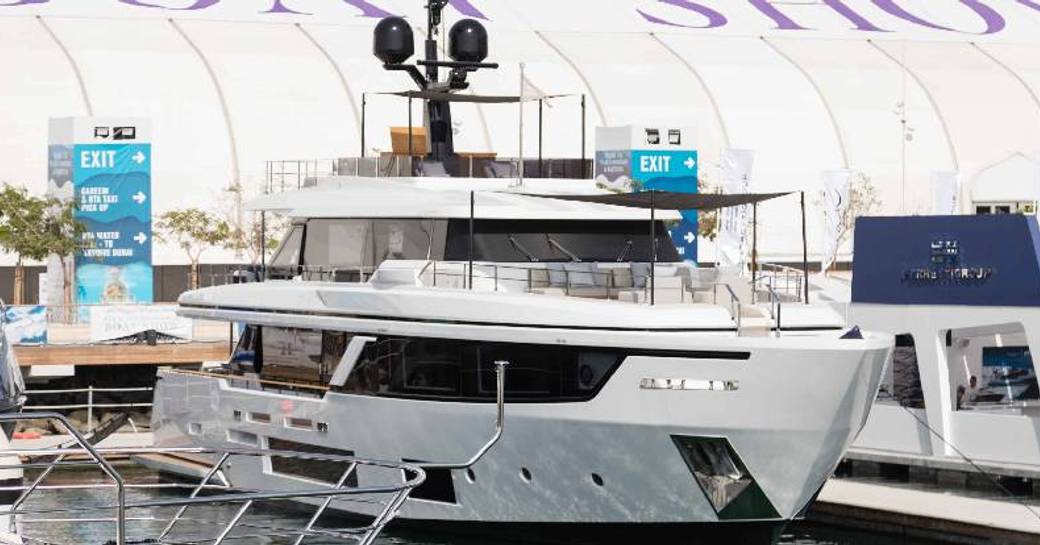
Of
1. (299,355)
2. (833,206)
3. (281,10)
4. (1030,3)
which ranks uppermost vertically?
(1030,3)

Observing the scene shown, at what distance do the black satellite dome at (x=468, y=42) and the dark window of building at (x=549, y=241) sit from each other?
4.52 metres

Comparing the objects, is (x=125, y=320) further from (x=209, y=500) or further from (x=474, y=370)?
(x=209, y=500)

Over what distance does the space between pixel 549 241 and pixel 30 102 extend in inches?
1624

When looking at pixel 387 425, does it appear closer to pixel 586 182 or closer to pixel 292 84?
pixel 586 182

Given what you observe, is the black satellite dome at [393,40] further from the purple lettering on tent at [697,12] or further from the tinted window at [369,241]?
the purple lettering on tent at [697,12]

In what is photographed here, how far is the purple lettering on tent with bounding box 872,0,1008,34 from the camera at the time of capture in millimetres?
83250

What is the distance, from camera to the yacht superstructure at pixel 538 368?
2320cm

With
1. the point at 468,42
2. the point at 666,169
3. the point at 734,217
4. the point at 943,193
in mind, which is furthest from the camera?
the point at 943,193

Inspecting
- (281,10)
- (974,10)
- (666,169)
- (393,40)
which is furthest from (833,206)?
(974,10)

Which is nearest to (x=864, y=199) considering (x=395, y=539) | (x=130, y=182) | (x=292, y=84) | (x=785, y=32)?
(x=785, y=32)

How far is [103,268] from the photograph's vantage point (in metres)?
47.3

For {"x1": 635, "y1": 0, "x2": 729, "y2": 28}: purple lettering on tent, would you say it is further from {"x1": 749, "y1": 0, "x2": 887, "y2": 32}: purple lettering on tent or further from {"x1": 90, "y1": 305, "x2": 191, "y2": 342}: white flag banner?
{"x1": 90, "y1": 305, "x2": 191, "y2": 342}: white flag banner

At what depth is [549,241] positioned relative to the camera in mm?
26922


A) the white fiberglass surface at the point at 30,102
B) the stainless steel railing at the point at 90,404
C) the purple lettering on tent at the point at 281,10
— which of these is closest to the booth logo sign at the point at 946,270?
the stainless steel railing at the point at 90,404
